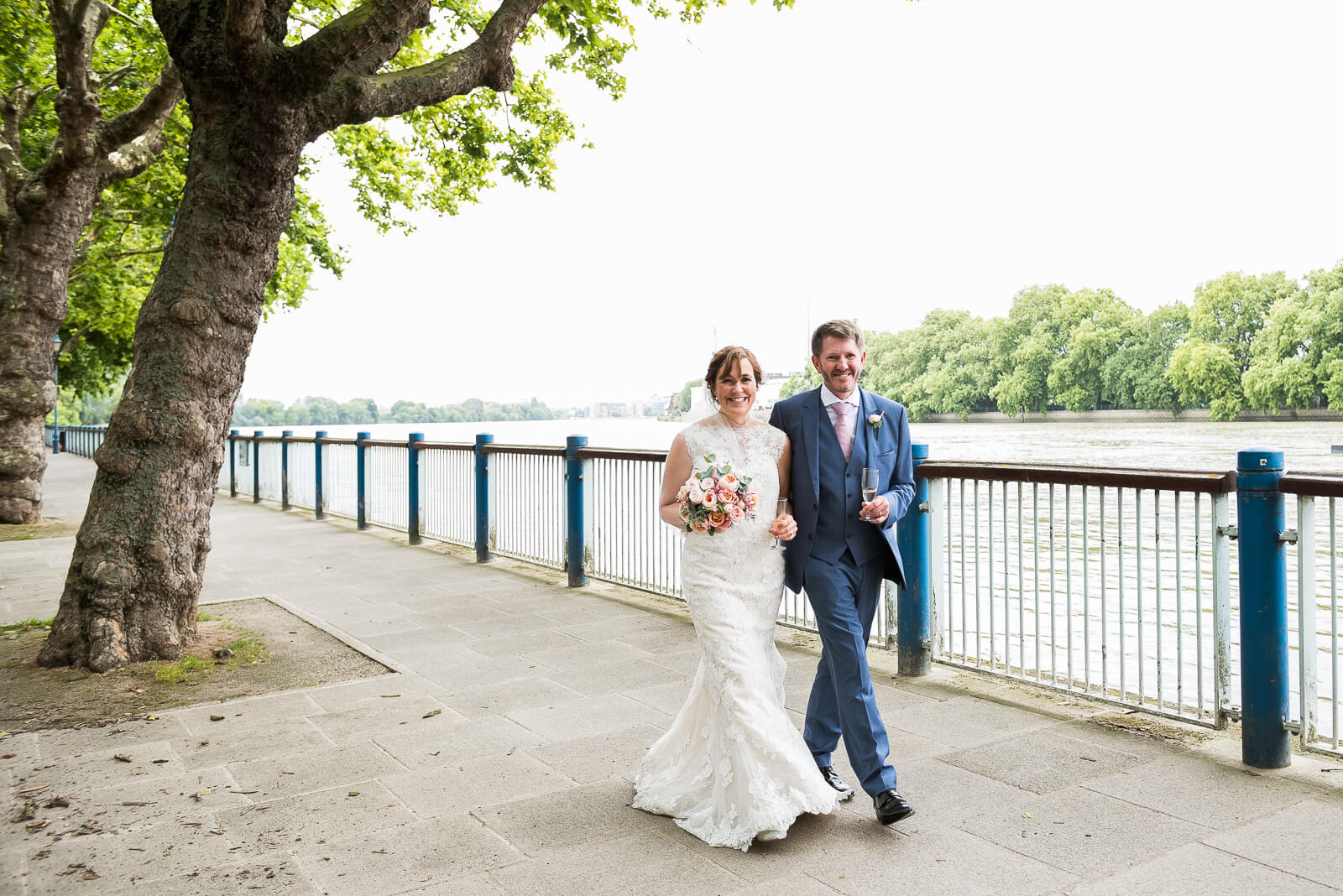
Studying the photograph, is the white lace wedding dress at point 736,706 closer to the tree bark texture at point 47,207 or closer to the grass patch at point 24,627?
the grass patch at point 24,627

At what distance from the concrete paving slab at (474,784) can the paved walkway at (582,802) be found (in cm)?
1

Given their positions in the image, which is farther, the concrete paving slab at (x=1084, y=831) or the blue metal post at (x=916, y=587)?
the blue metal post at (x=916, y=587)

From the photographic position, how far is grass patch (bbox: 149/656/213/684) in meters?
5.58

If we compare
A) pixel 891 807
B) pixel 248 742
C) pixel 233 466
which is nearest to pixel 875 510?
pixel 891 807

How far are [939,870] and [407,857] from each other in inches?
69.7

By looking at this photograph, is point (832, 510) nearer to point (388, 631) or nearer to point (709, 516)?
point (709, 516)

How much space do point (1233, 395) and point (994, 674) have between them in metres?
77.4

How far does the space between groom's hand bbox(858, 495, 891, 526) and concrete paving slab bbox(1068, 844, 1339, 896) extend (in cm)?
132

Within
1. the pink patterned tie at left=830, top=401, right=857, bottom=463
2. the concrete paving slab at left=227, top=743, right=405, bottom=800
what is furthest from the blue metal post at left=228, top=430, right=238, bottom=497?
the pink patterned tie at left=830, top=401, right=857, bottom=463

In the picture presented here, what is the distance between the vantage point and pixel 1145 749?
13.7 ft

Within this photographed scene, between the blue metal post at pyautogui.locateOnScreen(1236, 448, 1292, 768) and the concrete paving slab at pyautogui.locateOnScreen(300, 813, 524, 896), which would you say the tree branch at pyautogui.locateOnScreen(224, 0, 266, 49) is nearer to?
the concrete paving slab at pyautogui.locateOnScreen(300, 813, 524, 896)

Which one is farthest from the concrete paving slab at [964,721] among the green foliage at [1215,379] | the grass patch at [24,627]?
the green foliage at [1215,379]

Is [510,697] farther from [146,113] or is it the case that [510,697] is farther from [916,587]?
[146,113]

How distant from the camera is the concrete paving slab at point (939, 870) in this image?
2.96 metres
